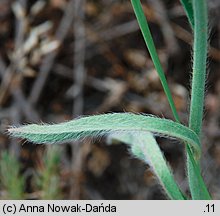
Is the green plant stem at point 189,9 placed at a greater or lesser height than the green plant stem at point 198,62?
greater

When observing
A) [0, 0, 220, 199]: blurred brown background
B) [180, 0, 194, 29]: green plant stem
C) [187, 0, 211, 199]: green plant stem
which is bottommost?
[187, 0, 211, 199]: green plant stem

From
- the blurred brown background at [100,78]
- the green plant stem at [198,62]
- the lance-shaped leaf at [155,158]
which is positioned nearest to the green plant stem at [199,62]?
the green plant stem at [198,62]

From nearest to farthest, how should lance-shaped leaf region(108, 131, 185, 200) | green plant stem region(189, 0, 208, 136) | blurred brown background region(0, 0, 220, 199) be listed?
green plant stem region(189, 0, 208, 136) → lance-shaped leaf region(108, 131, 185, 200) → blurred brown background region(0, 0, 220, 199)

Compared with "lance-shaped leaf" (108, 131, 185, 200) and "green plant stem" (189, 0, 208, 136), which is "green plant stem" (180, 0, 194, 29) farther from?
"lance-shaped leaf" (108, 131, 185, 200)

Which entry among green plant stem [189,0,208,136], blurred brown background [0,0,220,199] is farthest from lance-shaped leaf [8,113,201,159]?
blurred brown background [0,0,220,199]

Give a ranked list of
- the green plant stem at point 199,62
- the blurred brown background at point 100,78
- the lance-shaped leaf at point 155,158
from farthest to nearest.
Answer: the blurred brown background at point 100,78
the lance-shaped leaf at point 155,158
the green plant stem at point 199,62

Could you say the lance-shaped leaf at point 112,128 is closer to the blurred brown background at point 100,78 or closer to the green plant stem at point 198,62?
the green plant stem at point 198,62

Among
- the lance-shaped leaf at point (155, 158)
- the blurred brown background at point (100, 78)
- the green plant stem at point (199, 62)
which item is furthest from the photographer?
the blurred brown background at point (100, 78)

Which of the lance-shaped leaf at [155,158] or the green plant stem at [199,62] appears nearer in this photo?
the green plant stem at [199,62]
